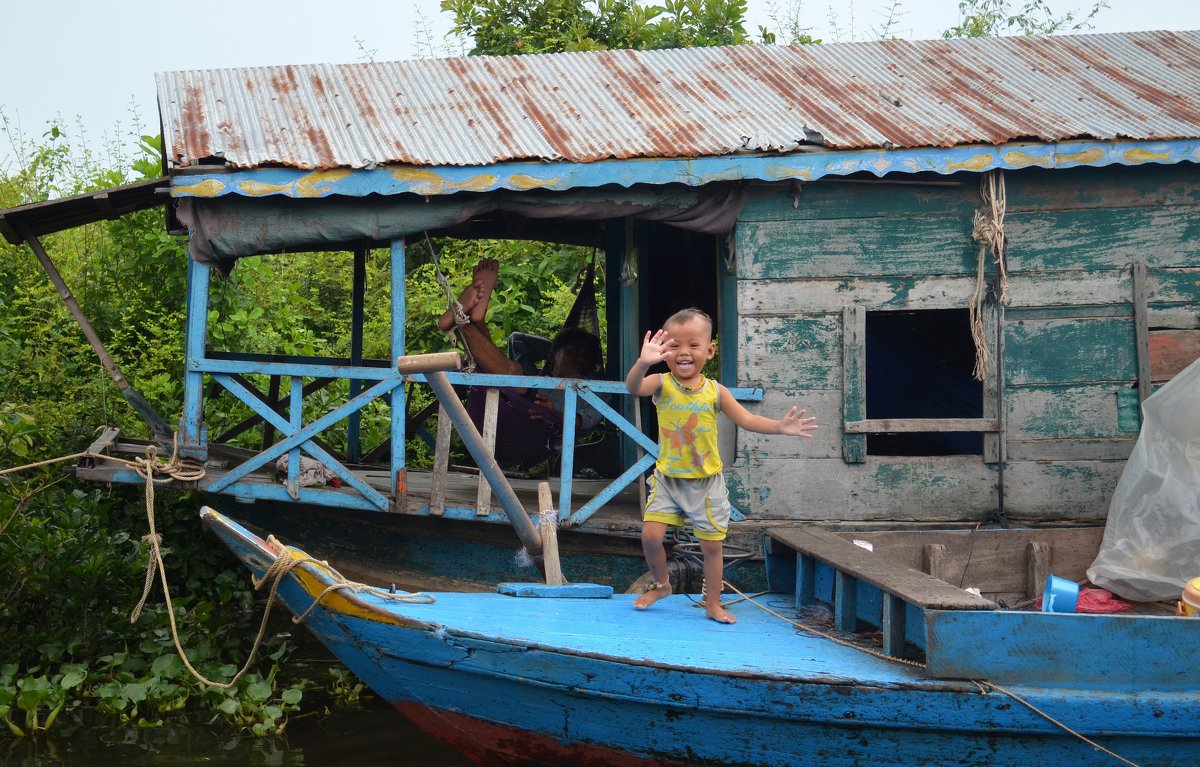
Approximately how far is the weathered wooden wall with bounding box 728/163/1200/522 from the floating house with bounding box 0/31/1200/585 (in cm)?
1

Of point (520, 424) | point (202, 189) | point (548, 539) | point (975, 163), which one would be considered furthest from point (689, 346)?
point (202, 189)

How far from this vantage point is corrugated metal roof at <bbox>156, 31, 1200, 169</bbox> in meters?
5.57

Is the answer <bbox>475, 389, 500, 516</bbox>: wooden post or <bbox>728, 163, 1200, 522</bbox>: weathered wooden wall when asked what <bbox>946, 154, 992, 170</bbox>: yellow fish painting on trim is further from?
<bbox>475, 389, 500, 516</bbox>: wooden post

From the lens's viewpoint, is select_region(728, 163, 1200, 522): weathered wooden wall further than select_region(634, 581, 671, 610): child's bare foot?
Yes

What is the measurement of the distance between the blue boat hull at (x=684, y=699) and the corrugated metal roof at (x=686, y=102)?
7.71 ft

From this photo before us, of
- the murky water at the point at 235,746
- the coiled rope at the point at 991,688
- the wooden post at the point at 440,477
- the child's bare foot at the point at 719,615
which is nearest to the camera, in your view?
the coiled rope at the point at 991,688

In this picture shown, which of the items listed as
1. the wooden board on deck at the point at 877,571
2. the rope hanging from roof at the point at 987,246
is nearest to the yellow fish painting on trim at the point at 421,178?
the wooden board on deck at the point at 877,571

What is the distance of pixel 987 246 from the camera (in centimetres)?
582

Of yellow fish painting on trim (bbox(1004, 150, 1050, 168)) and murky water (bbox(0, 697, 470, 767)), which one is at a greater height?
yellow fish painting on trim (bbox(1004, 150, 1050, 168))

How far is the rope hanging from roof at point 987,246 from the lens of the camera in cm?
575

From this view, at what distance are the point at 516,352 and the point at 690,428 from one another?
4.23 m

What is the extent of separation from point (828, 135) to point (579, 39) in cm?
597

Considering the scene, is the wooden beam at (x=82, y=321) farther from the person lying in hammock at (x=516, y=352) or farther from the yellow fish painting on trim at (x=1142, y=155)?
the yellow fish painting on trim at (x=1142, y=155)

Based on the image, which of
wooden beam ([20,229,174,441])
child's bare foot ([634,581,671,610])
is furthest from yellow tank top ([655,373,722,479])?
wooden beam ([20,229,174,441])
